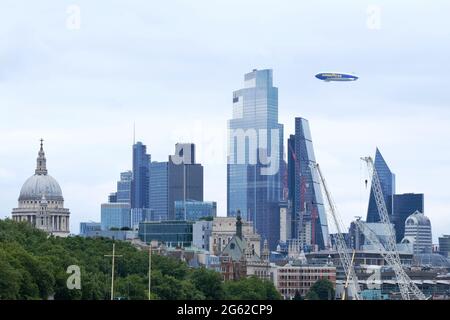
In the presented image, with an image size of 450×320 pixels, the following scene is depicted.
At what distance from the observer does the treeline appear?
96.4 metres

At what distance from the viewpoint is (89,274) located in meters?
117

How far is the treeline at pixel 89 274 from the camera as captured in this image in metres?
96.4

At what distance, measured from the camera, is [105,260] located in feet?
473
